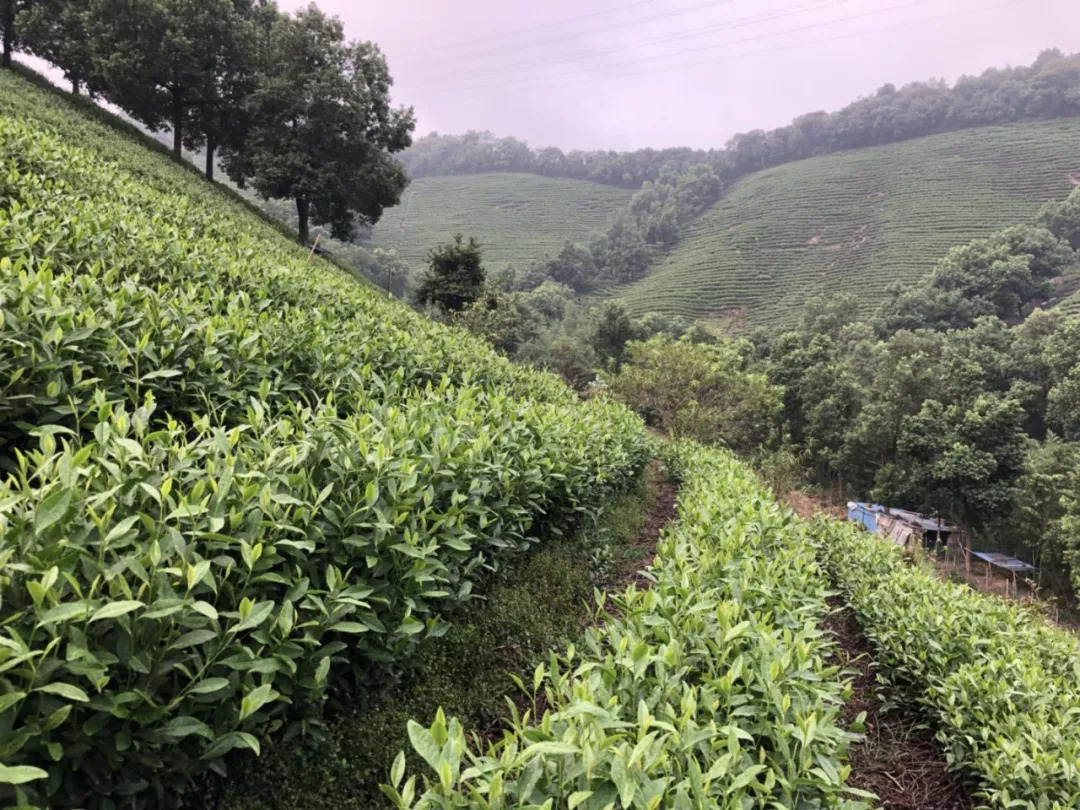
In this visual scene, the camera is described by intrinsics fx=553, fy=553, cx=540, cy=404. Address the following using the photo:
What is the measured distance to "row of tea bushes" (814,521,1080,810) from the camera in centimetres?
287

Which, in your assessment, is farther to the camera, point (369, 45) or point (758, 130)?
point (758, 130)

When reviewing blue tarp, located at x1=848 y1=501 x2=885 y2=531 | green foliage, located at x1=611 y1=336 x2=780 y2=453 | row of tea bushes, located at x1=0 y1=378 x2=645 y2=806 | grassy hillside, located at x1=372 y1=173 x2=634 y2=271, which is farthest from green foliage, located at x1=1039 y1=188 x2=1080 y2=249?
row of tea bushes, located at x1=0 y1=378 x2=645 y2=806

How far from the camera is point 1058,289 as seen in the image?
43.7 meters

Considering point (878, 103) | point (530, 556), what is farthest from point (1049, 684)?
point (878, 103)

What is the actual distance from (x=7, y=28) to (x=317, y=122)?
27.6 feet

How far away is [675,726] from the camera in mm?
1621

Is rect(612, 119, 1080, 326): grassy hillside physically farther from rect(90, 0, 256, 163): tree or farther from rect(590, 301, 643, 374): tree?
rect(90, 0, 256, 163): tree

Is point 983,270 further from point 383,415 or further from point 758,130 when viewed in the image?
point 758,130

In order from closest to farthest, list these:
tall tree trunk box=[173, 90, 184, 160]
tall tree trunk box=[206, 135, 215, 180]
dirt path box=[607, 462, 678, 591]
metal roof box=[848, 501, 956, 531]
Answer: dirt path box=[607, 462, 678, 591]
tall tree trunk box=[173, 90, 184, 160]
tall tree trunk box=[206, 135, 215, 180]
metal roof box=[848, 501, 956, 531]

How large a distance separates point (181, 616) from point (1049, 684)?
504 cm

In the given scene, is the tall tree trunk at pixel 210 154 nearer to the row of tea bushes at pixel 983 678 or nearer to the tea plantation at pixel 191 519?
the tea plantation at pixel 191 519

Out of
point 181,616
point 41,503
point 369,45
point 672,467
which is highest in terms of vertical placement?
point 369,45

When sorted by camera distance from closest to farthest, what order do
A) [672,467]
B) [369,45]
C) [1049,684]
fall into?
[1049,684] → [672,467] → [369,45]

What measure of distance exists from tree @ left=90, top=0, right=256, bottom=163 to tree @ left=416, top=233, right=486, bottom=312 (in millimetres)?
8478
